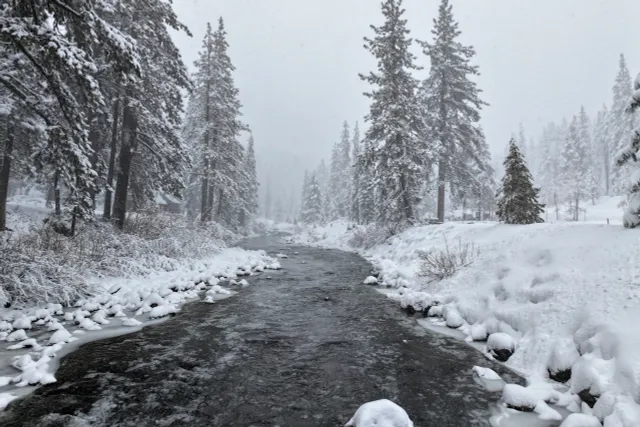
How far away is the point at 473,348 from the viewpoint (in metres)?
6.70

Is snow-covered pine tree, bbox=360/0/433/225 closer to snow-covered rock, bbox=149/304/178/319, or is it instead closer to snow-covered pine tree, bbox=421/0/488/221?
snow-covered pine tree, bbox=421/0/488/221

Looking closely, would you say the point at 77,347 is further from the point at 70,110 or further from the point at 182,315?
the point at 70,110

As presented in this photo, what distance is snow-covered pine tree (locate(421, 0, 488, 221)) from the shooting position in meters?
23.8

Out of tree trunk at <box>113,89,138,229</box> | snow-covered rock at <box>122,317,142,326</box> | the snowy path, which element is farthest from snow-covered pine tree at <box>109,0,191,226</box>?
the snowy path

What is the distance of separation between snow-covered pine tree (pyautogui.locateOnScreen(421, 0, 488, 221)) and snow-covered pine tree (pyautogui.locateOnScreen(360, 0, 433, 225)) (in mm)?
2613

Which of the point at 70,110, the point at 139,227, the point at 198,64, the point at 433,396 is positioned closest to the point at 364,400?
the point at 433,396

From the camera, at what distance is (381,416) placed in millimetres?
3926

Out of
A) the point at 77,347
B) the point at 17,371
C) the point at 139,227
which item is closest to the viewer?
the point at 17,371

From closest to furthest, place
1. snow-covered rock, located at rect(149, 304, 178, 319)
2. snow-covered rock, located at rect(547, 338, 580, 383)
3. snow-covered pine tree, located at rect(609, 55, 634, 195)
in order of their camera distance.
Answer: snow-covered rock, located at rect(547, 338, 580, 383) → snow-covered rock, located at rect(149, 304, 178, 319) → snow-covered pine tree, located at rect(609, 55, 634, 195)

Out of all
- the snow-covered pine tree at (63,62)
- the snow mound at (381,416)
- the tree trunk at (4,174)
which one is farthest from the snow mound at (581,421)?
the tree trunk at (4,174)

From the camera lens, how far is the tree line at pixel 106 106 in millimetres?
6914

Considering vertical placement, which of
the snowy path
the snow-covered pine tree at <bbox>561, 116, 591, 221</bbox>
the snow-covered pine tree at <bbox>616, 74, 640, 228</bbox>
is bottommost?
the snowy path

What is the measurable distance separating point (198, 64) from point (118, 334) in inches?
939

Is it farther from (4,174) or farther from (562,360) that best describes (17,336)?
(4,174)
